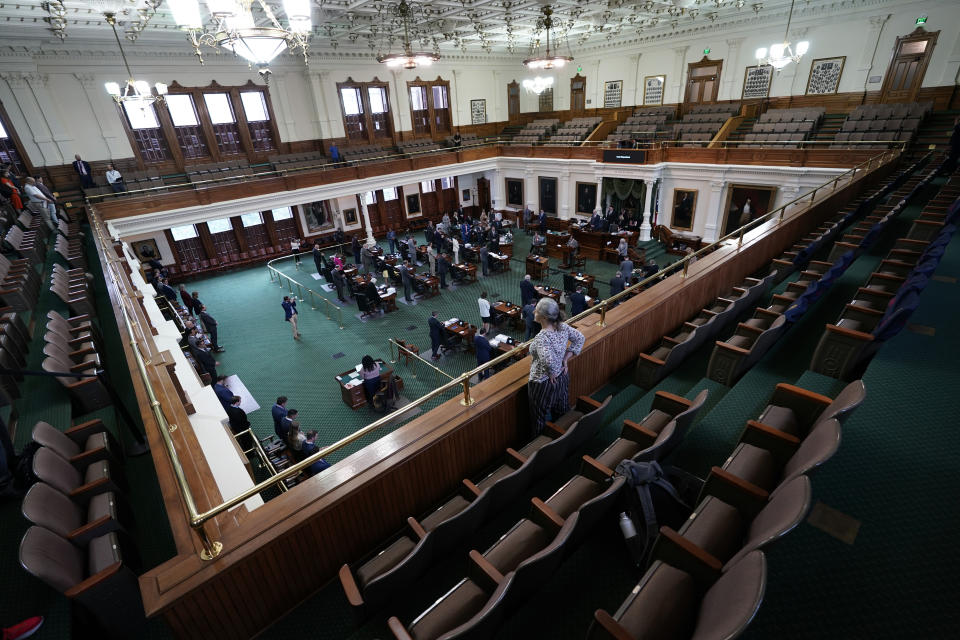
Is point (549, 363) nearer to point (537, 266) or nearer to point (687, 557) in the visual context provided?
point (687, 557)

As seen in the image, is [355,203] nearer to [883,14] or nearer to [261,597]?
[261,597]

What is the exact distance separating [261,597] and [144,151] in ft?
58.6

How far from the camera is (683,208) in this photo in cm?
1582

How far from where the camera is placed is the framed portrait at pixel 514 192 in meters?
20.7

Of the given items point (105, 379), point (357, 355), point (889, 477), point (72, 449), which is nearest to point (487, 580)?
point (889, 477)

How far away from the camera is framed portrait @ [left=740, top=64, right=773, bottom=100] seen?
16219mm

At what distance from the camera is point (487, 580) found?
8.31 feet

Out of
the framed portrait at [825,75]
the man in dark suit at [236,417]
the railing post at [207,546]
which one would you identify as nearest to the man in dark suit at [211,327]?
the man in dark suit at [236,417]

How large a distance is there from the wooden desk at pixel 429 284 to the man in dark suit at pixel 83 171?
35.8 feet

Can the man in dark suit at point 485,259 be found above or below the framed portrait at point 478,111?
below

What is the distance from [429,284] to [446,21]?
9869 millimetres

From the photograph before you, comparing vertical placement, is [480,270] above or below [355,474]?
below

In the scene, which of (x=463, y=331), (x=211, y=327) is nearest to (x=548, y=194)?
(x=463, y=331)

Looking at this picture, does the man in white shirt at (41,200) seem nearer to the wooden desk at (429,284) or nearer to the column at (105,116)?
the column at (105,116)
